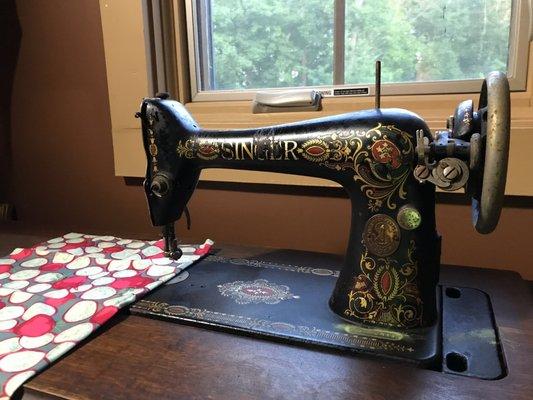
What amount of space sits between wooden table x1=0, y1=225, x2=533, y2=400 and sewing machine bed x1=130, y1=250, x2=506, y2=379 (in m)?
0.02

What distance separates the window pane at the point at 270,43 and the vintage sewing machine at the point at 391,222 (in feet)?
1.89

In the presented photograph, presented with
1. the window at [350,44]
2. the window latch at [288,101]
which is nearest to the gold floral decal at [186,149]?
the window latch at [288,101]

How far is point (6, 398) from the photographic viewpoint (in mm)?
564

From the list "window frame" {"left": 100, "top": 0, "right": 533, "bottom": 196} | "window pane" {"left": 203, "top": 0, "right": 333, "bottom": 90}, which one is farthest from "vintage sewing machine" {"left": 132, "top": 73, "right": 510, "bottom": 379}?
"window pane" {"left": 203, "top": 0, "right": 333, "bottom": 90}

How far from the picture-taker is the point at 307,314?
0.73 meters

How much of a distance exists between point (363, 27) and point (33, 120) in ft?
3.62

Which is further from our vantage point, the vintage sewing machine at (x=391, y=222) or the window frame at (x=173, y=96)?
the window frame at (x=173, y=96)

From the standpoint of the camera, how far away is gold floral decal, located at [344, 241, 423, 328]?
2.24 ft

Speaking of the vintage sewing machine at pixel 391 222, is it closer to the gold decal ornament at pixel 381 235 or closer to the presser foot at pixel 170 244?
the gold decal ornament at pixel 381 235

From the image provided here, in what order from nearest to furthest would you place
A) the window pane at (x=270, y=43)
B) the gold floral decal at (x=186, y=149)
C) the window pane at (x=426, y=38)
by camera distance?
the gold floral decal at (x=186, y=149)
the window pane at (x=426, y=38)
the window pane at (x=270, y=43)

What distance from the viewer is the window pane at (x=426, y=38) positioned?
1.10 metres

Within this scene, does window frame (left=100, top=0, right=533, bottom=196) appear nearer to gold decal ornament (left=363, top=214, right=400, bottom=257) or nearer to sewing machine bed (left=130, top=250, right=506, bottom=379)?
sewing machine bed (left=130, top=250, right=506, bottom=379)

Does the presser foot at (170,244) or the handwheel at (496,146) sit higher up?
the handwheel at (496,146)

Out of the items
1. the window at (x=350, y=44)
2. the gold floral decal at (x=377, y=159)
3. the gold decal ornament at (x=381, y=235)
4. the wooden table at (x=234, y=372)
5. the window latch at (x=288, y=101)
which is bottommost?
the wooden table at (x=234, y=372)
